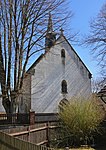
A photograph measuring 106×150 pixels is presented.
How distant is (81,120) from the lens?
16641mm

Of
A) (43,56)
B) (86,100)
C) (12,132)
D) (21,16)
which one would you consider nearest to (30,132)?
(12,132)

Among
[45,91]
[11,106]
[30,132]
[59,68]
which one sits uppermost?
[59,68]

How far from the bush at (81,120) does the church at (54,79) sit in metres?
15.7

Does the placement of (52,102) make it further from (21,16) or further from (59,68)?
(21,16)

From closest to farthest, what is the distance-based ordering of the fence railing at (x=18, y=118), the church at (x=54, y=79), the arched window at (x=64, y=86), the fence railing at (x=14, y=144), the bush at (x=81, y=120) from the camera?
the fence railing at (x=14, y=144)
the bush at (x=81, y=120)
the fence railing at (x=18, y=118)
the church at (x=54, y=79)
the arched window at (x=64, y=86)

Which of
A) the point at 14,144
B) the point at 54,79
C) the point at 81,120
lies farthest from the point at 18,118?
the point at 14,144

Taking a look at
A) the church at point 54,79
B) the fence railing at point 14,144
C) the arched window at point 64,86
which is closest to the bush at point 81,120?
the fence railing at point 14,144

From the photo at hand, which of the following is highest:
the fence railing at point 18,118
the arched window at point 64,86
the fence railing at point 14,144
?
the arched window at point 64,86

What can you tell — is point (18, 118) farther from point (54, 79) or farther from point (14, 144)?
point (14, 144)

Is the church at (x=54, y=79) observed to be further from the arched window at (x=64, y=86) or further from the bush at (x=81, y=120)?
the bush at (x=81, y=120)

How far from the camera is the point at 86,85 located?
42594 mm

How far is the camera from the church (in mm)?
35125

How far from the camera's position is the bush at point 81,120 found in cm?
1669

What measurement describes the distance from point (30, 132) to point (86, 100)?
5.57 m
